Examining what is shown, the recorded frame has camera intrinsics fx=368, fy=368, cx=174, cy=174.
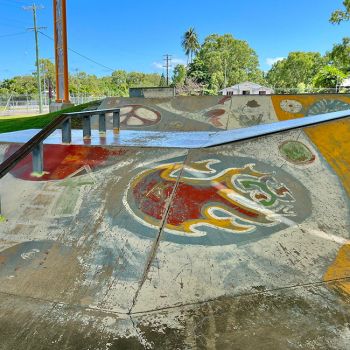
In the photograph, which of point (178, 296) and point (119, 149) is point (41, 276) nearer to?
point (178, 296)

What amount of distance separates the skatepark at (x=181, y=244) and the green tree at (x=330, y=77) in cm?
2930

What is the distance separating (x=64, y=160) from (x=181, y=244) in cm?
211

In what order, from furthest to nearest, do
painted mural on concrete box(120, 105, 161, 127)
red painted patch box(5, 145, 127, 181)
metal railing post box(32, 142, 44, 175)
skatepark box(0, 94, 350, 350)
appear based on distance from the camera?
painted mural on concrete box(120, 105, 161, 127), red painted patch box(5, 145, 127, 181), metal railing post box(32, 142, 44, 175), skatepark box(0, 94, 350, 350)

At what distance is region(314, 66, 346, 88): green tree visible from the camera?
30.9m

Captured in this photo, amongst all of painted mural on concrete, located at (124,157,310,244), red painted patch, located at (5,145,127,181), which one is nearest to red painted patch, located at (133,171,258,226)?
painted mural on concrete, located at (124,157,310,244)

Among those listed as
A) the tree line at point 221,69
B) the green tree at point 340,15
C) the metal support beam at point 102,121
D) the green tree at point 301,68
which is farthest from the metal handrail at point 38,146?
the green tree at point 301,68

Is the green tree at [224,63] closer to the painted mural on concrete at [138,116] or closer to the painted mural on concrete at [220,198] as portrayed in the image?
the painted mural on concrete at [138,116]

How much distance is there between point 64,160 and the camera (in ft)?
14.9

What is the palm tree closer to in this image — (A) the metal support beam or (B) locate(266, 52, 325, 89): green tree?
(B) locate(266, 52, 325, 89): green tree

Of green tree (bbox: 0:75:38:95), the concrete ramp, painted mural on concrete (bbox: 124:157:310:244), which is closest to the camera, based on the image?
painted mural on concrete (bbox: 124:157:310:244)

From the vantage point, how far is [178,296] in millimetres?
2729

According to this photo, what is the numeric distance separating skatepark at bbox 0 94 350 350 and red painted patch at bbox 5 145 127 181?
0.9 inches

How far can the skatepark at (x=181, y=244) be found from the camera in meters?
2.40

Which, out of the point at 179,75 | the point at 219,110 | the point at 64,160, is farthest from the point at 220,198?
the point at 179,75
